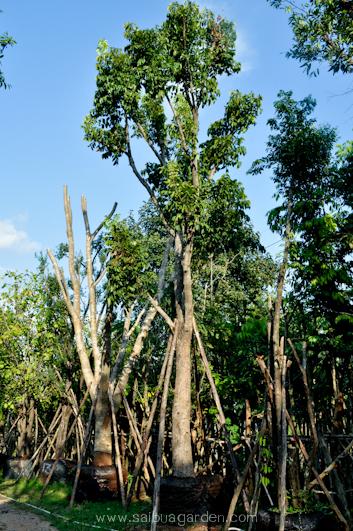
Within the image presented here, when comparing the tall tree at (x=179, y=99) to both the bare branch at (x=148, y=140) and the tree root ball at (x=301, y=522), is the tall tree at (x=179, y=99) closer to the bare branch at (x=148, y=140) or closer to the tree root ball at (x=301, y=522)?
the bare branch at (x=148, y=140)

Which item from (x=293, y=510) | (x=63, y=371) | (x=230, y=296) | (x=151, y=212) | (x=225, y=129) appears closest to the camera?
(x=293, y=510)

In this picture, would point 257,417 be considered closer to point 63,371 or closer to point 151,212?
point 63,371

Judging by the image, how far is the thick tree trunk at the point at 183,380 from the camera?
785 cm

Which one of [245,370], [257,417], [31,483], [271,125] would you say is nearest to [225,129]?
[271,125]

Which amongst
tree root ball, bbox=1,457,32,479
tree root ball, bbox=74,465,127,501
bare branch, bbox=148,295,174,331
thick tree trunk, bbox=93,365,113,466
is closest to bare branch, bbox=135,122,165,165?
bare branch, bbox=148,295,174,331

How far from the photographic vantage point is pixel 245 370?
8539 mm

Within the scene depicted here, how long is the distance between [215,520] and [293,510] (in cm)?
182

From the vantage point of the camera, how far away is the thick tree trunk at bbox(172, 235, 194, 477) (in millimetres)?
7852

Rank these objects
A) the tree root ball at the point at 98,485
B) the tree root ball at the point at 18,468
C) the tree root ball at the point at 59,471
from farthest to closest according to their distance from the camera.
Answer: the tree root ball at the point at 18,468
the tree root ball at the point at 59,471
the tree root ball at the point at 98,485

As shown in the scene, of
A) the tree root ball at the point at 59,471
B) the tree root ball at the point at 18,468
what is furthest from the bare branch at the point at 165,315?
the tree root ball at the point at 18,468

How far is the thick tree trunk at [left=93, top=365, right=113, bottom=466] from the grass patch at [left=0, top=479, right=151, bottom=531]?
1.06 m

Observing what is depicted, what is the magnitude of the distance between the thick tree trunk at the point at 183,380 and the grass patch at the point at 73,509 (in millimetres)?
1115

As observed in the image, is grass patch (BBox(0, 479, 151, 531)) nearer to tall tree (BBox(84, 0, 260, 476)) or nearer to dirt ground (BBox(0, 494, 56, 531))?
dirt ground (BBox(0, 494, 56, 531))

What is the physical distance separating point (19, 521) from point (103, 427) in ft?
9.48
